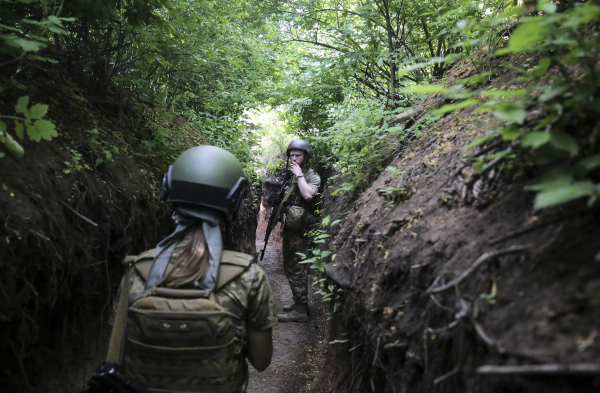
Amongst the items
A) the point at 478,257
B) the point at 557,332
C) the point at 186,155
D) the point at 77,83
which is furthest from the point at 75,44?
the point at 557,332

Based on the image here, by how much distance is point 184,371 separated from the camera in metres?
1.97

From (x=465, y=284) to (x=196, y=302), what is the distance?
1297 mm

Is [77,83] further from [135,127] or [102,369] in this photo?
[102,369]

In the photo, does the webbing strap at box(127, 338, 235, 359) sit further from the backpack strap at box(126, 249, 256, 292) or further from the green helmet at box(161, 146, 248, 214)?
the green helmet at box(161, 146, 248, 214)

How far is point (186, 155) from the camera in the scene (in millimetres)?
2371

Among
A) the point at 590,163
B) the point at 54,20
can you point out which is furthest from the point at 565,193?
the point at 54,20

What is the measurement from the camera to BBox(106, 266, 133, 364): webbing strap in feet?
6.85

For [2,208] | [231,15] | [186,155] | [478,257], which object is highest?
[231,15]

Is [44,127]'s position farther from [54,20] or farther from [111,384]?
[111,384]

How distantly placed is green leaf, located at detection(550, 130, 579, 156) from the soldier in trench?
194 inches

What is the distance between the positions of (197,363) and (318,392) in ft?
7.59

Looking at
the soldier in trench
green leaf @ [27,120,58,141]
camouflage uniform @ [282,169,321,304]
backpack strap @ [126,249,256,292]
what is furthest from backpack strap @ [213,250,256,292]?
camouflage uniform @ [282,169,321,304]

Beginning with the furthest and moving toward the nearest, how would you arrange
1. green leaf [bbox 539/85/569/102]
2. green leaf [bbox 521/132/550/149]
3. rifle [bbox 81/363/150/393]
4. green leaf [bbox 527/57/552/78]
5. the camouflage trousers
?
1. the camouflage trousers
2. rifle [bbox 81/363/150/393]
3. green leaf [bbox 527/57/552/78]
4. green leaf [bbox 539/85/569/102]
5. green leaf [bbox 521/132/550/149]

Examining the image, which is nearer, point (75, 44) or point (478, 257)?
point (478, 257)
